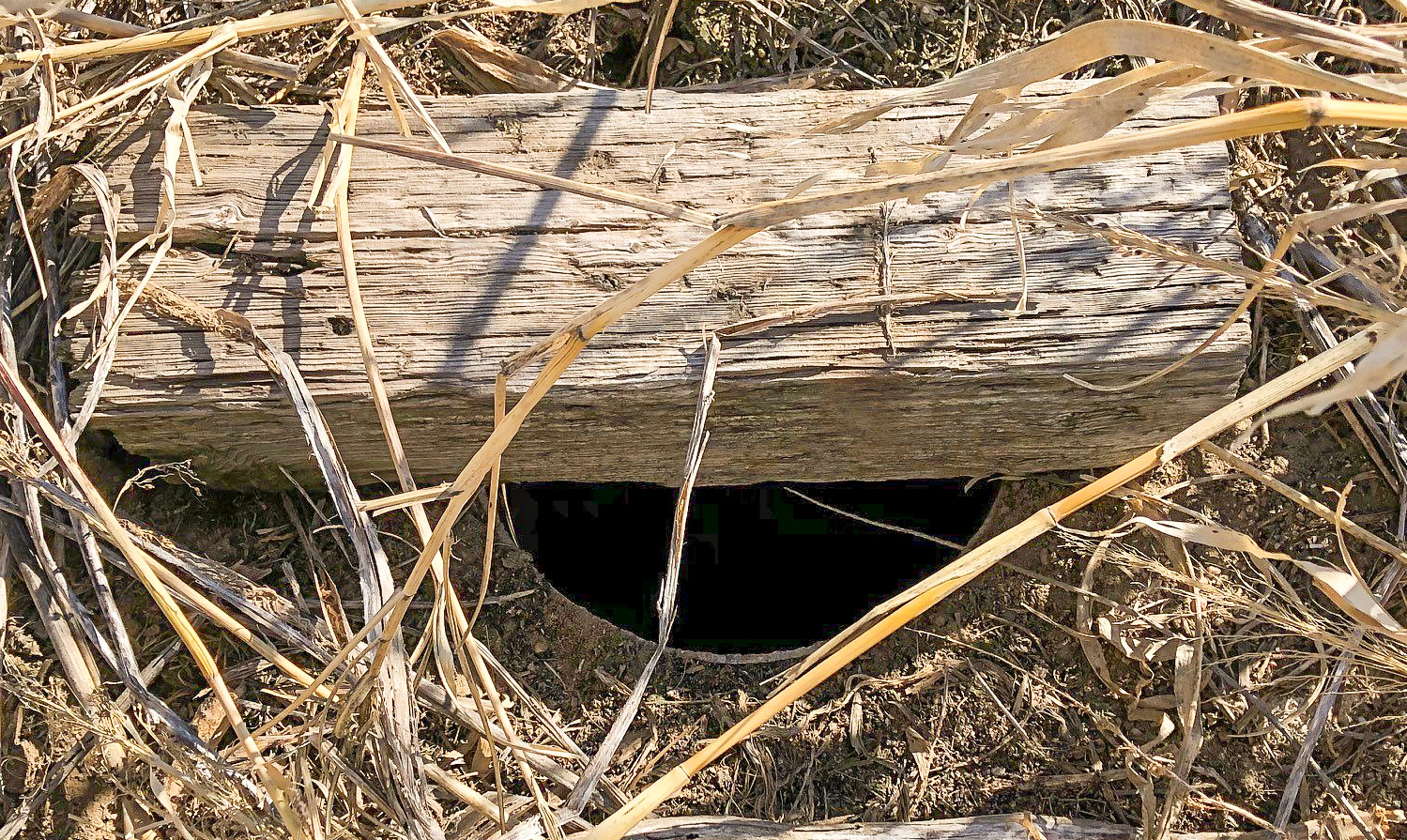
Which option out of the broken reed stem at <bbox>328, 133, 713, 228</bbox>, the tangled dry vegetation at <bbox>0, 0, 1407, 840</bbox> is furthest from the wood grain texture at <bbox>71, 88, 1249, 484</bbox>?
the broken reed stem at <bbox>328, 133, 713, 228</bbox>

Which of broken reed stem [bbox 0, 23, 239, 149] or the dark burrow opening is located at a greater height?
broken reed stem [bbox 0, 23, 239, 149]

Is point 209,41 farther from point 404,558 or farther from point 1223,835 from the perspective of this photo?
point 1223,835

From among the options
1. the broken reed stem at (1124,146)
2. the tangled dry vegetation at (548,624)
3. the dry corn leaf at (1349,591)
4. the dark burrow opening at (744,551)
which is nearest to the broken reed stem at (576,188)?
the broken reed stem at (1124,146)

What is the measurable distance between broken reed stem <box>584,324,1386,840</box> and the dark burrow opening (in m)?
1.46

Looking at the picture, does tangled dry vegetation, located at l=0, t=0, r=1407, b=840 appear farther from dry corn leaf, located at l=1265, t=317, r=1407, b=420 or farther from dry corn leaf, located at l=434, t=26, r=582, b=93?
dry corn leaf, located at l=1265, t=317, r=1407, b=420

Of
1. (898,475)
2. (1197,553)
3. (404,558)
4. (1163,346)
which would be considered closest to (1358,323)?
(1197,553)

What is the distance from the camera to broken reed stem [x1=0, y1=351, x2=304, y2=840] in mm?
1633

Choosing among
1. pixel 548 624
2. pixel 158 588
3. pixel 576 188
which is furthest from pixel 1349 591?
pixel 158 588

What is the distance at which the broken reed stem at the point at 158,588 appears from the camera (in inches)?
64.3

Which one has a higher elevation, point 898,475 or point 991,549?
point 991,549

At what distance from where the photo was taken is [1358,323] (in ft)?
7.22

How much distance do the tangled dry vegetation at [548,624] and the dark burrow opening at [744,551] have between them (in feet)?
2.41

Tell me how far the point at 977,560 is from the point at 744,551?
2.14 meters

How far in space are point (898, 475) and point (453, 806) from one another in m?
1.16
